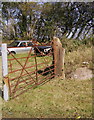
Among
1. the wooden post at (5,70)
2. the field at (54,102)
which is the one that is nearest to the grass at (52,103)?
the field at (54,102)

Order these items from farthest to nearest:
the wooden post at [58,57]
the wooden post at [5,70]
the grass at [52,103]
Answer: the wooden post at [58,57]
the wooden post at [5,70]
the grass at [52,103]

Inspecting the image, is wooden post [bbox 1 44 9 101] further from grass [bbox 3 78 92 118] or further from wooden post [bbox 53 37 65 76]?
wooden post [bbox 53 37 65 76]

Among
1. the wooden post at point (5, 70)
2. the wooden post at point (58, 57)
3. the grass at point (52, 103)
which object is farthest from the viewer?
the wooden post at point (58, 57)

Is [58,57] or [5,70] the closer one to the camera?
[5,70]

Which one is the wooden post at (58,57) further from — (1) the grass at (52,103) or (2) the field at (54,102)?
(1) the grass at (52,103)

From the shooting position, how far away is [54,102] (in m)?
3.96

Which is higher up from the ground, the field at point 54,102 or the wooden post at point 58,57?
the wooden post at point 58,57

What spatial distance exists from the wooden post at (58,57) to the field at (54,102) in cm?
79

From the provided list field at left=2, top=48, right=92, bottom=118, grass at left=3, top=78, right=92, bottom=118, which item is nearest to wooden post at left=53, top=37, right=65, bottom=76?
field at left=2, top=48, right=92, bottom=118

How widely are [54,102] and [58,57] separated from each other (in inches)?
104

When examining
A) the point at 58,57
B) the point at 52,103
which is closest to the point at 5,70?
the point at 52,103

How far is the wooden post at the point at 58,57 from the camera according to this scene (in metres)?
6.17

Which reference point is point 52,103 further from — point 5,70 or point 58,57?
point 58,57

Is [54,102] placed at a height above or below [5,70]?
below
